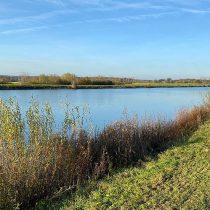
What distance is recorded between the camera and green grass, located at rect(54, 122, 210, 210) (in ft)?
19.3

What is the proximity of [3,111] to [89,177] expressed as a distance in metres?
2.49

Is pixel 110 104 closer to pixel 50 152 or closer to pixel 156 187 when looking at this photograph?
pixel 50 152

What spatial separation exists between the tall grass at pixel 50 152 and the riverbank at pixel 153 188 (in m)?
0.42

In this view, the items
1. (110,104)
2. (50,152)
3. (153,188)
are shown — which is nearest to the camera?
(153,188)

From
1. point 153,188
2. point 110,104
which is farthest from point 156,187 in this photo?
point 110,104

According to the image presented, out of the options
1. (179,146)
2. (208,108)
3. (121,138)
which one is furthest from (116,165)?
(208,108)

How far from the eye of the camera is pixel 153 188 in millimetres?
6664

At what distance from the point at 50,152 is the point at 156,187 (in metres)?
2.19

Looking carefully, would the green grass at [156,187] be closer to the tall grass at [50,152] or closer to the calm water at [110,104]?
the tall grass at [50,152]

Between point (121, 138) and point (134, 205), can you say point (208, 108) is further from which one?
point (134, 205)

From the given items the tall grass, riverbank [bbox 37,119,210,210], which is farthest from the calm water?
riverbank [bbox 37,119,210,210]

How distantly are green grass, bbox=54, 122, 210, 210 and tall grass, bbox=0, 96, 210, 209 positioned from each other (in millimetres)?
632

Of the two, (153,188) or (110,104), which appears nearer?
(153,188)

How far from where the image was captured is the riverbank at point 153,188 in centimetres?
590
